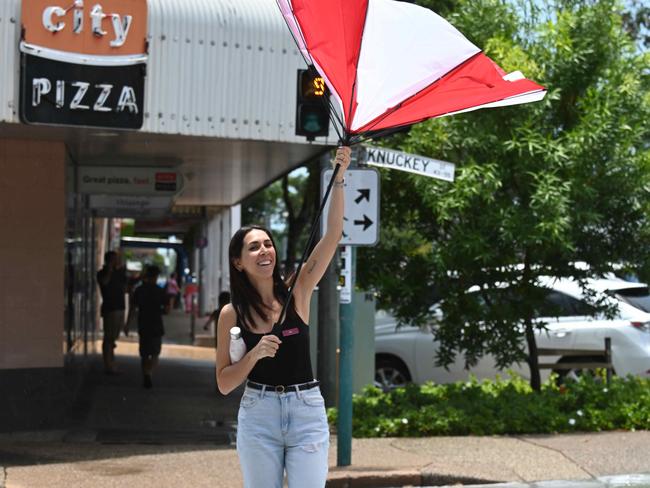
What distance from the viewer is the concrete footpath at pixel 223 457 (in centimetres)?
941

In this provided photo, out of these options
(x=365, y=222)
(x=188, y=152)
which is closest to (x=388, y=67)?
(x=365, y=222)

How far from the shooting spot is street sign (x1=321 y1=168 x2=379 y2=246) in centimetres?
977

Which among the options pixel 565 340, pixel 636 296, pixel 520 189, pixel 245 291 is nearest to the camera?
pixel 245 291

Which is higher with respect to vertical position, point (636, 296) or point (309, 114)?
point (309, 114)

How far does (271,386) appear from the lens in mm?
4945

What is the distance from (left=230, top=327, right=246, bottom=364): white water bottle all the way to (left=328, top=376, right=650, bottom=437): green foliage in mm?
6864

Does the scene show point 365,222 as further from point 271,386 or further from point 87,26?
point 271,386

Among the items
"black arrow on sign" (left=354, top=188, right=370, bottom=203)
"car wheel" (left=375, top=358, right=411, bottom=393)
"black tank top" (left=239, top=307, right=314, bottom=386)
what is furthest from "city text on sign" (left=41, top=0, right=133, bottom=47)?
"car wheel" (left=375, top=358, right=411, bottom=393)

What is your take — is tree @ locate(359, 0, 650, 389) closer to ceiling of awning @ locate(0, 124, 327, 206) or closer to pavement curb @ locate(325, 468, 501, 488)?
ceiling of awning @ locate(0, 124, 327, 206)

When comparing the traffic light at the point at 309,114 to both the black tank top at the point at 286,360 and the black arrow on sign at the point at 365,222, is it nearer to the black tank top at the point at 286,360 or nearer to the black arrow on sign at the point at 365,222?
the black arrow on sign at the point at 365,222

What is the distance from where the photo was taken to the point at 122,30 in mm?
10617

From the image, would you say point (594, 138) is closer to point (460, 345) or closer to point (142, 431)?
point (460, 345)

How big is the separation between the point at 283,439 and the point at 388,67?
1.82 metres

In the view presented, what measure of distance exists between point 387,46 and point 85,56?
5597 millimetres
